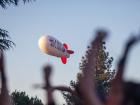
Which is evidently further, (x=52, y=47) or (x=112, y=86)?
(x=52, y=47)

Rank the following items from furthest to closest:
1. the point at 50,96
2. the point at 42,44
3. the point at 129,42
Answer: the point at 42,44 < the point at 50,96 < the point at 129,42

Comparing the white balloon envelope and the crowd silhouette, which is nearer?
the crowd silhouette

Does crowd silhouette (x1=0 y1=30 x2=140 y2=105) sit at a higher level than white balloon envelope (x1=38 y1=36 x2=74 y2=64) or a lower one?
lower

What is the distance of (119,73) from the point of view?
9.62ft

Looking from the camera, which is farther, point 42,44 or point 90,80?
point 42,44

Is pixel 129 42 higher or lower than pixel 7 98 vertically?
higher

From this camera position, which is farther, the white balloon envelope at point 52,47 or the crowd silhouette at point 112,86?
the white balloon envelope at point 52,47

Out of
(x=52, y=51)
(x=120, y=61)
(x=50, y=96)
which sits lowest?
(x=50, y=96)

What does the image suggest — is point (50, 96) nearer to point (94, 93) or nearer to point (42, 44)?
point (94, 93)

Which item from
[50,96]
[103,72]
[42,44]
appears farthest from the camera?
[103,72]

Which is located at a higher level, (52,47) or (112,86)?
(52,47)

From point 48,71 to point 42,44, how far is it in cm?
2835

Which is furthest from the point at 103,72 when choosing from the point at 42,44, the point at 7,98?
the point at 7,98

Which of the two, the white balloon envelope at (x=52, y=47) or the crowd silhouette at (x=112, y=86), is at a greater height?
the white balloon envelope at (x=52, y=47)
